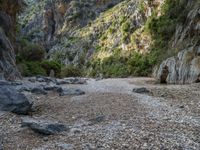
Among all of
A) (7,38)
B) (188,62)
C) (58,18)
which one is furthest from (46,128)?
(58,18)

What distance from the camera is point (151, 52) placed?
74500 mm

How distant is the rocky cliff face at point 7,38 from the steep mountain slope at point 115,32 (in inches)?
696

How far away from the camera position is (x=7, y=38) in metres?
41.9

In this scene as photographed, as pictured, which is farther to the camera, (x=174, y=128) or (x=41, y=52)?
(x=41, y=52)

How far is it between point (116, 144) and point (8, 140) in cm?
351

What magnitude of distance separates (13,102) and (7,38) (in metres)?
29.0

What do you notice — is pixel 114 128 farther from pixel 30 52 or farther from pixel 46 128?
pixel 30 52

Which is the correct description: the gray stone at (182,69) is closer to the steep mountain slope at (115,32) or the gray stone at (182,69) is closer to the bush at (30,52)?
the steep mountain slope at (115,32)

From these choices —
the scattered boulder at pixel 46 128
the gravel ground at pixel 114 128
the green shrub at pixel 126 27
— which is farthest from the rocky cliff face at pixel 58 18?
the scattered boulder at pixel 46 128

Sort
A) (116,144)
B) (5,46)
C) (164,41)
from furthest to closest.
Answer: (164,41) → (5,46) → (116,144)

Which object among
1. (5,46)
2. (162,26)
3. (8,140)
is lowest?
(8,140)

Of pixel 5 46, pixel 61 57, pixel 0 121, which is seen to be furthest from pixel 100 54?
pixel 0 121

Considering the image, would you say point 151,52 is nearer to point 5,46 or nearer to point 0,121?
point 5,46

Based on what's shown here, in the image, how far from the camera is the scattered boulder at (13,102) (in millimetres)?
14453
